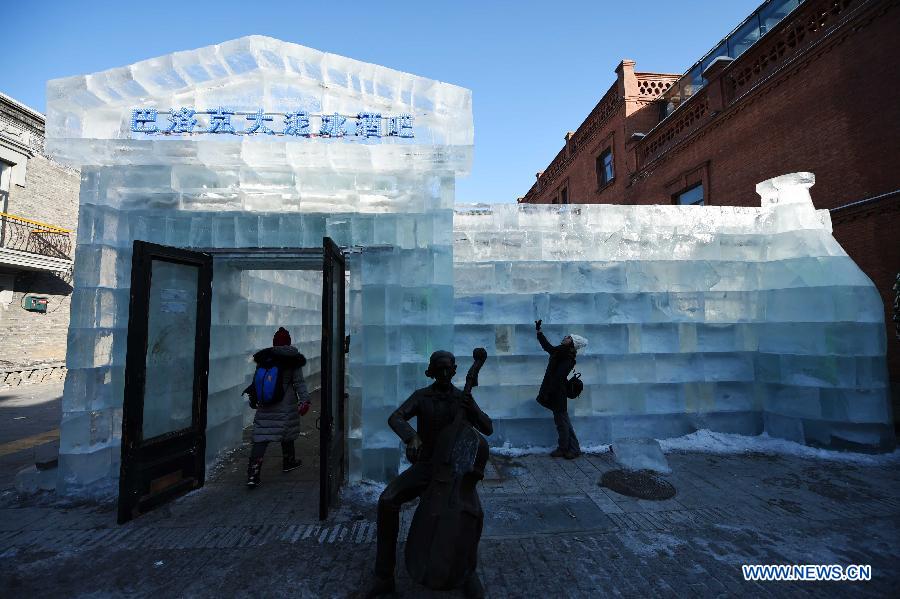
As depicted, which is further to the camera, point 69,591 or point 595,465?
point 595,465

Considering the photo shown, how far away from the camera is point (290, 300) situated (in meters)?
8.92

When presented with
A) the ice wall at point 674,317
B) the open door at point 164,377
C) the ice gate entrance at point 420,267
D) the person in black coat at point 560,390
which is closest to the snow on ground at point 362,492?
the ice gate entrance at point 420,267

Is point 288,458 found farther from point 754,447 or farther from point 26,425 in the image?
point 754,447

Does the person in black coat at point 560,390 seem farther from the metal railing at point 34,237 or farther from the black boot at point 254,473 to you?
the metal railing at point 34,237

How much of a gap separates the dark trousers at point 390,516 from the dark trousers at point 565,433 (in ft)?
11.0

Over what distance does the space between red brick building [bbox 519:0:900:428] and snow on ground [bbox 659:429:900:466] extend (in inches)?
87.0

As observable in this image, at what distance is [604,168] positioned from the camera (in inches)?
655

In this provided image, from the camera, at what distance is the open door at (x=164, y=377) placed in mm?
4086

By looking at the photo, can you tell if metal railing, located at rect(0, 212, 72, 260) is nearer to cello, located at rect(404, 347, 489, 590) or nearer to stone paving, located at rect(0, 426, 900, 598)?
stone paving, located at rect(0, 426, 900, 598)

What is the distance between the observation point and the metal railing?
1185 centimetres

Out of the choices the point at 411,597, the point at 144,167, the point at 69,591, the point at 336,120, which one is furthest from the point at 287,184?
the point at 411,597

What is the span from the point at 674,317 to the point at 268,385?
592 cm

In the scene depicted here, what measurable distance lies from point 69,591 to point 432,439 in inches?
112

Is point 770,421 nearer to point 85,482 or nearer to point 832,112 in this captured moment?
point 832,112
